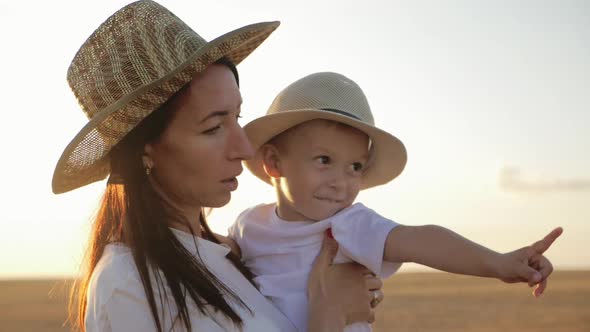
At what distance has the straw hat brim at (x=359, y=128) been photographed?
445 centimetres

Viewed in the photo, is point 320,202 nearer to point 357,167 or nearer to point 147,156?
point 357,167

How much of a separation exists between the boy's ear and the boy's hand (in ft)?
4.80

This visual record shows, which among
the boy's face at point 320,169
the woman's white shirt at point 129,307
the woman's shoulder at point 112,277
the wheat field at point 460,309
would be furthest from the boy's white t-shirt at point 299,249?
the wheat field at point 460,309

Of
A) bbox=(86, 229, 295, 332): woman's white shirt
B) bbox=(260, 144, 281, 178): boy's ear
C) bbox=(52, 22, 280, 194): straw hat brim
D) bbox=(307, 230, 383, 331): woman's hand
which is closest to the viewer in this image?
bbox=(86, 229, 295, 332): woman's white shirt

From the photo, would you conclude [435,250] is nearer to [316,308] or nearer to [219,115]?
[316,308]

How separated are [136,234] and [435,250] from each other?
1.33 metres

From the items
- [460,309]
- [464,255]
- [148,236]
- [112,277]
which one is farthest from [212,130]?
[460,309]

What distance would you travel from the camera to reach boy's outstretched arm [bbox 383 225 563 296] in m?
3.62

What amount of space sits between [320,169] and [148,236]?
110cm

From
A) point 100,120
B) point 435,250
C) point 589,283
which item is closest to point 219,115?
point 100,120

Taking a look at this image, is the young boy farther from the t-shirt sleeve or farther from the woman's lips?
the woman's lips

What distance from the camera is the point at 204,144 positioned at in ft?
12.4

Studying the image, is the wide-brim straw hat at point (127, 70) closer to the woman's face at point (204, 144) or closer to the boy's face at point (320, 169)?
the woman's face at point (204, 144)

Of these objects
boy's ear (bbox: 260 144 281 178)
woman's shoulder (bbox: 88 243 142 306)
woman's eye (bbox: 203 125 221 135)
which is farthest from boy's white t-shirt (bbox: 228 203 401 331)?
woman's shoulder (bbox: 88 243 142 306)
